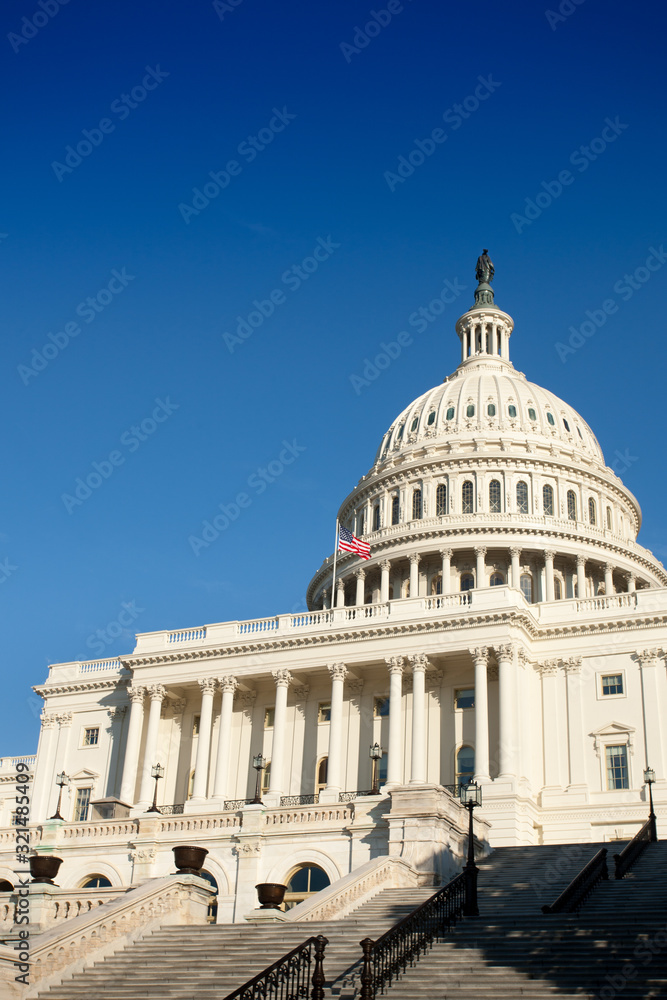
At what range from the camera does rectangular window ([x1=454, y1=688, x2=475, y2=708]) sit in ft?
205

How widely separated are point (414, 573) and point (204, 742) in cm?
2351

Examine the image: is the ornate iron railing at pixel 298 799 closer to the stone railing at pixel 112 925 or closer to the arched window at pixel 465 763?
the arched window at pixel 465 763

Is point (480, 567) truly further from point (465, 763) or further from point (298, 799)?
point (298, 799)

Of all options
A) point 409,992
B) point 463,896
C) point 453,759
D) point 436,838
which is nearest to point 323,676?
point 453,759

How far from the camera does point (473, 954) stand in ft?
82.0

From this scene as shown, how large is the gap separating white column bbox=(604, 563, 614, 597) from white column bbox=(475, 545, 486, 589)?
30.2 feet

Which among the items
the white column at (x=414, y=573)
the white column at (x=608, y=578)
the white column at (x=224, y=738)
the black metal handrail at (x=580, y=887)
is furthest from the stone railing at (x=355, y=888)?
the white column at (x=608, y=578)

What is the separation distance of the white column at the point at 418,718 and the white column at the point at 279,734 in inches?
286

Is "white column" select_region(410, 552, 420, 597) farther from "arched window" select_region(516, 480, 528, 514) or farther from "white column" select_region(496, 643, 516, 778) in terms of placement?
"white column" select_region(496, 643, 516, 778)

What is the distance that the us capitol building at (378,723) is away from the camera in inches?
1757

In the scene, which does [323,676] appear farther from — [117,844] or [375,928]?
[375,928]

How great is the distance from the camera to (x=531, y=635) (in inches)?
2479

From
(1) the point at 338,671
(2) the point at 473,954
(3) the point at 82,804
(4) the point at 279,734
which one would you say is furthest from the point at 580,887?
(3) the point at 82,804

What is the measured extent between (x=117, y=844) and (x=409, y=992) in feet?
87.5
